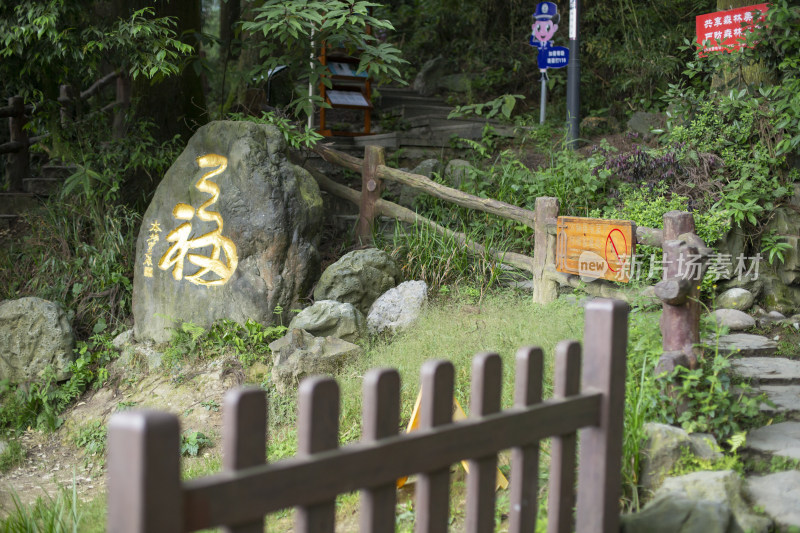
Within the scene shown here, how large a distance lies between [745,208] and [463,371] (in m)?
2.86

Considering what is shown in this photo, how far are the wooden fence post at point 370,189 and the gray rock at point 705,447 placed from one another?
4368 millimetres

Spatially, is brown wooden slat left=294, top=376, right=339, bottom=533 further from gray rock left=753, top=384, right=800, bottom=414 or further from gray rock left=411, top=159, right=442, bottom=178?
gray rock left=411, top=159, right=442, bottom=178

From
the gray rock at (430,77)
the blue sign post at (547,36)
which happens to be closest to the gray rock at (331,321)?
the blue sign post at (547,36)

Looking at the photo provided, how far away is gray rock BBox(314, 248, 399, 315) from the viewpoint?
612 centimetres

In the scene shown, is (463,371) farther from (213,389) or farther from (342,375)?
(213,389)

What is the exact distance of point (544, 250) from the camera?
18.8 feet

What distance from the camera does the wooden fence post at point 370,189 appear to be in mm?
7266

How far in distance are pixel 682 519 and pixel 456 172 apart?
5.71 metres

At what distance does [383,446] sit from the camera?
5.53ft

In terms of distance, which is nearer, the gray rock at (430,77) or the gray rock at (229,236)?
the gray rock at (229,236)

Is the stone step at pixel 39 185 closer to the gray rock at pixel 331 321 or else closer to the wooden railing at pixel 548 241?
the wooden railing at pixel 548 241

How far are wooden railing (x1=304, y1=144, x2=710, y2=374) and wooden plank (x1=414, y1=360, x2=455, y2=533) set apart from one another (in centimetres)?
194

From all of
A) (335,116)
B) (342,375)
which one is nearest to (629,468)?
(342,375)

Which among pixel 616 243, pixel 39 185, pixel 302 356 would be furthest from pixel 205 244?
pixel 39 185
